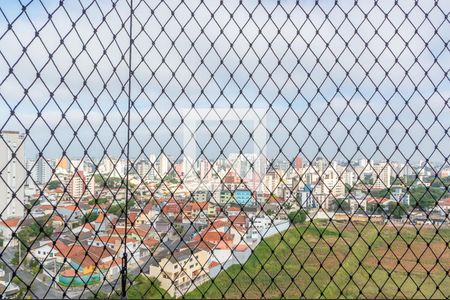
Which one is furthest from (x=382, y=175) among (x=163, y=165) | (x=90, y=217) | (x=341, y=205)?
(x=90, y=217)

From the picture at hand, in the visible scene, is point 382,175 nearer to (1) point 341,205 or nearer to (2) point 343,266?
(1) point 341,205

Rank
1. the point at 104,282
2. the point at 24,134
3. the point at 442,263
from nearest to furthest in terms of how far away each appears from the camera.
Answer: the point at 24,134 < the point at 104,282 < the point at 442,263

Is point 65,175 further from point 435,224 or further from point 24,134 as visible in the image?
point 435,224

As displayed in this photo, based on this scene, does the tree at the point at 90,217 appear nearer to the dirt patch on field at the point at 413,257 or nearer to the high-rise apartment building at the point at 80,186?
the high-rise apartment building at the point at 80,186

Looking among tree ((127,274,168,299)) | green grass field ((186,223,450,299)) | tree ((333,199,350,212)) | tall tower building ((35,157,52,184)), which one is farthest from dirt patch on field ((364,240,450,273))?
tall tower building ((35,157,52,184))

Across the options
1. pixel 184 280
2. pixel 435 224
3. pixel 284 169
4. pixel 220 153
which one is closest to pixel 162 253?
Answer: pixel 184 280

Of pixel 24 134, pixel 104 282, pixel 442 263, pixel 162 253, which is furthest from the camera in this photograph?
pixel 442 263

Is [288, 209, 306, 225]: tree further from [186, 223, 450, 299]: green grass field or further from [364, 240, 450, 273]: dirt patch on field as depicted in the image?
[364, 240, 450, 273]: dirt patch on field
